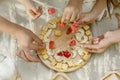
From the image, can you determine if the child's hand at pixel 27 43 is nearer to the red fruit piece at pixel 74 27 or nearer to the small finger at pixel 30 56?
the small finger at pixel 30 56

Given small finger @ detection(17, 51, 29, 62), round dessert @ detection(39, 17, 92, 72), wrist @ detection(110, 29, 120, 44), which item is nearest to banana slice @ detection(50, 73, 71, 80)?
round dessert @ detection(39, 17, 92, 72)

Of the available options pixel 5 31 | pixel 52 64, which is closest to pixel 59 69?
pixel 52 64

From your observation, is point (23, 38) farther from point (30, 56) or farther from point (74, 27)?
point (74, 27)

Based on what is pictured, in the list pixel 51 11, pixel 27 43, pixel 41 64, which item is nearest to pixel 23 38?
pixel 27 43

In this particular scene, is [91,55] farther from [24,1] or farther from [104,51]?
[24,1]

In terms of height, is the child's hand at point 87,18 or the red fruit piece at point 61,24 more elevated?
the child's hand at point 87,18

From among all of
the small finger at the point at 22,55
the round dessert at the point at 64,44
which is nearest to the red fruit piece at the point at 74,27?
the round dessert at the point at 64,44
